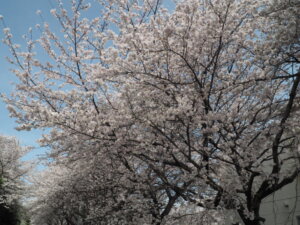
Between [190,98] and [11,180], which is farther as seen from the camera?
[11,180]

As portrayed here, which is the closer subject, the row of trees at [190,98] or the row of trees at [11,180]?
the row of trees at [190,98]

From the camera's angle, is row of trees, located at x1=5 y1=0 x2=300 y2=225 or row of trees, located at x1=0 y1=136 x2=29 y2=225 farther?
row of trees, located at x1=0 y1=136 x2=29 y2=225

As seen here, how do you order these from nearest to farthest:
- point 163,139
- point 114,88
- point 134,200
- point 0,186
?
1. point 163,139
2. point 114,88
3. point 134,200
4. point 0,186

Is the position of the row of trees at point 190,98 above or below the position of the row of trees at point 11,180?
below

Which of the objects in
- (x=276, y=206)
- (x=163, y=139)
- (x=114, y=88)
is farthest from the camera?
(x=276, y=206)

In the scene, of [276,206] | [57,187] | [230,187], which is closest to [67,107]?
[230,187]

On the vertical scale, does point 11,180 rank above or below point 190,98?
above

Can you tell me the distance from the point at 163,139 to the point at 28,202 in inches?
892

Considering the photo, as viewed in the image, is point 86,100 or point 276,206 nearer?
point 86,100

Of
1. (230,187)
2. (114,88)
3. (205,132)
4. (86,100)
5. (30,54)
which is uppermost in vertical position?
(30,54)

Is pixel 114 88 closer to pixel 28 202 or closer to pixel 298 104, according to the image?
pixel 298 104

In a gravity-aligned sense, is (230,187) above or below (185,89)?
below

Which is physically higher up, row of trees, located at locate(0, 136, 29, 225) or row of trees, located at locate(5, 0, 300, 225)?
row of trees, located at locate(0, 136, 29, 225)

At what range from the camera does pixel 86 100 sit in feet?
24.6
